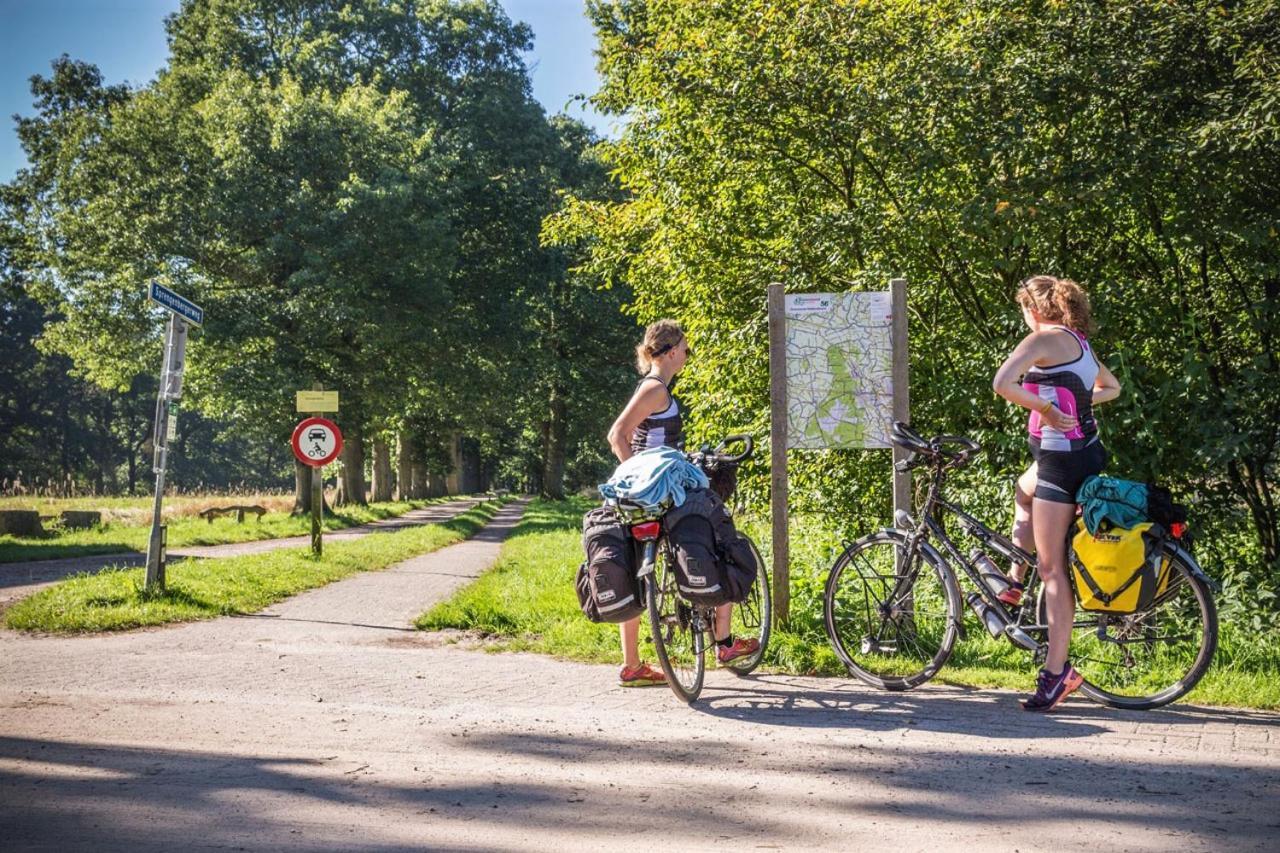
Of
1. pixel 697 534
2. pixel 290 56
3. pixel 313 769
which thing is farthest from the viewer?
pixel 290 56

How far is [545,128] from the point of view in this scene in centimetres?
3506

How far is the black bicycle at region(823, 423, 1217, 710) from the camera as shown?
522cm

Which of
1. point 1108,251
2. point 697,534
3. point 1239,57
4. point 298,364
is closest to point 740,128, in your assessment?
point 1108,251

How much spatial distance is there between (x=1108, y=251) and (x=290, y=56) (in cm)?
3133

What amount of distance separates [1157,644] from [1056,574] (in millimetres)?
726

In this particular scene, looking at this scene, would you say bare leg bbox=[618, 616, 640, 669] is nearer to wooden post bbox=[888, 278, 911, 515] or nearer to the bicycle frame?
the bicycle frame

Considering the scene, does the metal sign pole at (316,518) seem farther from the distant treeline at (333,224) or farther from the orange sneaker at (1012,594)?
the orange sneaker at (1012,594)

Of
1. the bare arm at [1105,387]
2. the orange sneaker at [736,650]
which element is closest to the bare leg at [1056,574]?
the bare arm at [1105,387]

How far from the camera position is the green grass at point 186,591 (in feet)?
27.1

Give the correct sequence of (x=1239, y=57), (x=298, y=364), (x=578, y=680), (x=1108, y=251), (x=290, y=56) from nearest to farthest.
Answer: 1. (x=578, y=680)
2. (x=1239, y=57)
3. (x=1108, y=251)
4. (x=298, y=364)
5. (x=290, y=56)

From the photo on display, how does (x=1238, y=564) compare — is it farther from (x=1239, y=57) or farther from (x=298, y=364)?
(x=298, y=364)

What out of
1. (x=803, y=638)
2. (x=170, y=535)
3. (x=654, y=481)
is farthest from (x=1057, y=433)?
(x=170, y=535)

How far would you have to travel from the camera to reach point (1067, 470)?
5.20m

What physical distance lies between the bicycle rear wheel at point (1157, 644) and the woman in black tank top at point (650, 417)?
2332 millimetres
